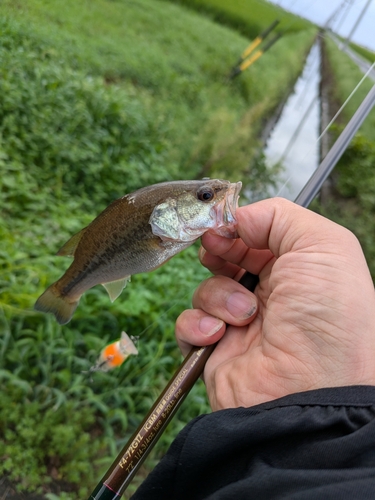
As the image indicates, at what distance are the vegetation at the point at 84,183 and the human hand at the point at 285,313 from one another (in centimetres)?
48

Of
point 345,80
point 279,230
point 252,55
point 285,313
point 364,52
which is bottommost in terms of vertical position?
point 285,313

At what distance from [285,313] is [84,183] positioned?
3056mm

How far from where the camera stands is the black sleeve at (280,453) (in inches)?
37.1

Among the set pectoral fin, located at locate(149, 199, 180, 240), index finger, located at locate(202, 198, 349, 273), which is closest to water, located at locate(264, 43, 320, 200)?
index finger, located at locate(202, 198, 349, 273)

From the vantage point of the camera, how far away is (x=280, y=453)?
1.11 metres

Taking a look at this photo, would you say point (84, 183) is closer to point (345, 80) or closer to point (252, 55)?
point (345, 80)

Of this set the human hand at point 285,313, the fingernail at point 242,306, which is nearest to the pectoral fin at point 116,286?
the human hand at point 285,313

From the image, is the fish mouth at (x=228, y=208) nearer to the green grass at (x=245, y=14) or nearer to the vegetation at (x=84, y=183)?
the vegetation at (x=84, y=183)

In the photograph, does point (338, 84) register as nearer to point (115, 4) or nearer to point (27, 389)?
point (115, 4)

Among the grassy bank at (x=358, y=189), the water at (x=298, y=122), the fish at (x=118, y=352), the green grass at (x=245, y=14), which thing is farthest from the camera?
the green grass at (x=245, y=14)

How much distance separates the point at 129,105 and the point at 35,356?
11.5 ft

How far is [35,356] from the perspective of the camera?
106 inches

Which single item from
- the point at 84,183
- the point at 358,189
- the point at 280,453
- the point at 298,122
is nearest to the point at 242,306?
the point at 280,453

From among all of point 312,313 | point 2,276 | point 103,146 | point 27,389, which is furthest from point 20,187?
point 312,313
